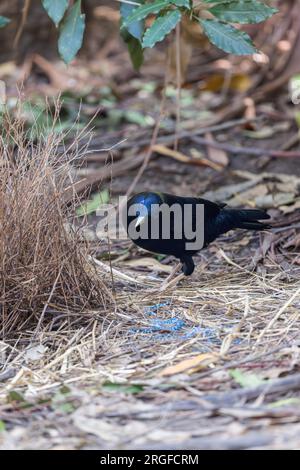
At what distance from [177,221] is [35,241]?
1.06m

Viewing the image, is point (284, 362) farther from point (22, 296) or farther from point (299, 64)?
point (299, 64)

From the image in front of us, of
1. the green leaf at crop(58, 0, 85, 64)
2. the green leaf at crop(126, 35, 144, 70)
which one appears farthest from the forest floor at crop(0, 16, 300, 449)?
the green leaf at crop(126, 35, 144, 70)

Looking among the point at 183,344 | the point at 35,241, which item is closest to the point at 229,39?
the point at 35,241

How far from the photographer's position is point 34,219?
3.49m

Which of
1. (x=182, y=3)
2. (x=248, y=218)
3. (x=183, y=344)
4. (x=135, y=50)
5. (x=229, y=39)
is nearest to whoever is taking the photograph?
(x=183, y=344)

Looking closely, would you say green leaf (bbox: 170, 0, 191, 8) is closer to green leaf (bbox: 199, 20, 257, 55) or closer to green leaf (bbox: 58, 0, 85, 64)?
green leaf (bbox: 199, 20, 257, 55)

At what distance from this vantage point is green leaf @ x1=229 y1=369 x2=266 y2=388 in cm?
277

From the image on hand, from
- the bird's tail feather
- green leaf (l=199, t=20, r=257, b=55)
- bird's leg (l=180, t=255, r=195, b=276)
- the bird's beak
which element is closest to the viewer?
green leaf (l=199, t=20, r=257, b=55)

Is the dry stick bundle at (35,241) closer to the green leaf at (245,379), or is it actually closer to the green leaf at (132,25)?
the green leaf at (245,379)

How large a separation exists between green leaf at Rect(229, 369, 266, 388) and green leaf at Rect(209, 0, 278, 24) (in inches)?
74.1

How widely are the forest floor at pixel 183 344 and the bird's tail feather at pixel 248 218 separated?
0.15m

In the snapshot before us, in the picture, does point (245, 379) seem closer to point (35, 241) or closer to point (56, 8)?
point (35, 241)

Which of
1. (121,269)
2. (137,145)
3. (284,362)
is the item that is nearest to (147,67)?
(137,145)

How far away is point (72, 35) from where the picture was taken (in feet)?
14.2
